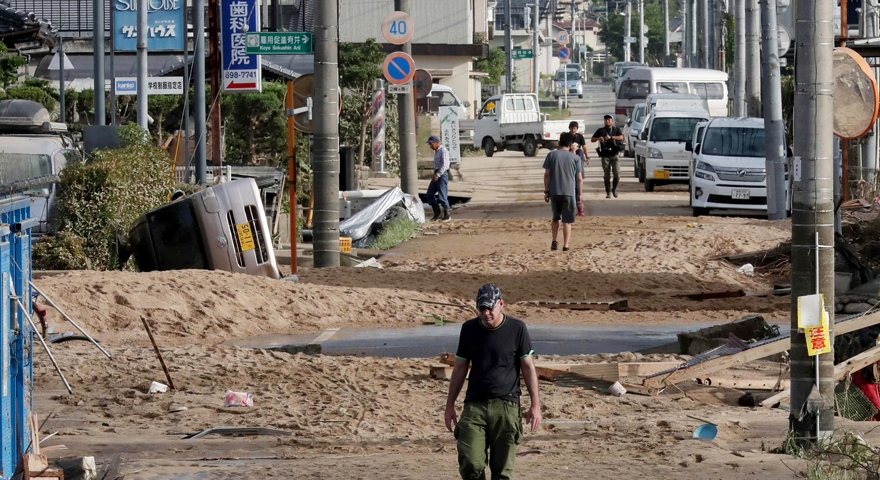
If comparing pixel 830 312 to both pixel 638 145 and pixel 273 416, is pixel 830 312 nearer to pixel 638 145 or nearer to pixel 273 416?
pixel 273 416

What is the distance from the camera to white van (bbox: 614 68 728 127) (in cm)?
4388

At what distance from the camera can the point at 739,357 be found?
33.1ft

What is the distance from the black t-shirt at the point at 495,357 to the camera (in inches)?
289

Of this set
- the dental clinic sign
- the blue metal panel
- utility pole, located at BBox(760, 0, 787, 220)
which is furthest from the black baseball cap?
the dental clinic sign

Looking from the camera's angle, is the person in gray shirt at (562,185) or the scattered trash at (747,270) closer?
the scattered trash at (747,270)

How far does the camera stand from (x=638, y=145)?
1318 inches

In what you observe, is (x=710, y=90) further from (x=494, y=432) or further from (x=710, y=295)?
(x=494, y=432)

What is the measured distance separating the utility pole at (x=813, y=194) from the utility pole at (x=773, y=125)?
14.9m

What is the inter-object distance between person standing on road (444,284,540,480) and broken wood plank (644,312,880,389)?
305 cm

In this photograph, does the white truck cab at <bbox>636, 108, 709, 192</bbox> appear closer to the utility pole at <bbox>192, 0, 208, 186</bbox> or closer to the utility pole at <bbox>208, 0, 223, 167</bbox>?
the utility pole at <bbox>208, 0, 223, 167</bbox>

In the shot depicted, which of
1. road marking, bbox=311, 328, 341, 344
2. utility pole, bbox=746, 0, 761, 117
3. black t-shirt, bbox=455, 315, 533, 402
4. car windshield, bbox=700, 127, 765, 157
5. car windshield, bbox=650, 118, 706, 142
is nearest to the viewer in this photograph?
black t-shirt, bbox=455, 315, 533, 402

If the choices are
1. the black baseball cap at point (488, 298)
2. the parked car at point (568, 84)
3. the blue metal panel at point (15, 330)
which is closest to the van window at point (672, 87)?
the parked car at point (568, 84)

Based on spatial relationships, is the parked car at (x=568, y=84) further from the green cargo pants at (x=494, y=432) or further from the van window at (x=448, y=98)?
the green cargo pants at (x=494, y=432)

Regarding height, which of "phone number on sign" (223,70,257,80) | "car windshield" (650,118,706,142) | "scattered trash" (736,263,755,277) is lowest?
"scattered trash" (736,263,755,277)
